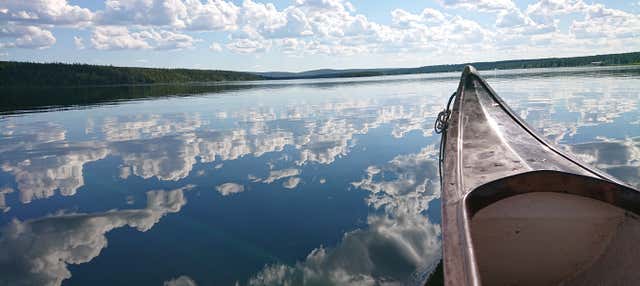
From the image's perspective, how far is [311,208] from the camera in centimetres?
800

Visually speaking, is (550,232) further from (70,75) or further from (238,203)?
(70,75)

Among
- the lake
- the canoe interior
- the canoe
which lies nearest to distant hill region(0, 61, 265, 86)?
the lake

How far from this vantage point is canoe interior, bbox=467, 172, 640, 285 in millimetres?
4059

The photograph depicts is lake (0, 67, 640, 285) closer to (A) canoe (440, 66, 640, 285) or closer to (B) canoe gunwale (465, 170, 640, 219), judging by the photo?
(A) canoe (440, 66, 640, 285)

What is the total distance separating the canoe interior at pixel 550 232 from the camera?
4059mm

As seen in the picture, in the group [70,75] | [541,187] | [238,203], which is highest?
[70,75]

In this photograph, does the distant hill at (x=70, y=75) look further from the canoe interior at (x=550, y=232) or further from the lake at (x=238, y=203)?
the canoe interior at (x=550, y=232)

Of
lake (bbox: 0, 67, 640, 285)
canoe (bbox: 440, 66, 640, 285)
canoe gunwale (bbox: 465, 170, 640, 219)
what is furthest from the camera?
lake (bbox: 0, 67, 640, 285)

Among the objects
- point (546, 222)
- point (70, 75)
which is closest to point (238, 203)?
point (546, 222)

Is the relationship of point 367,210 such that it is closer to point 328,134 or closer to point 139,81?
point 328,134

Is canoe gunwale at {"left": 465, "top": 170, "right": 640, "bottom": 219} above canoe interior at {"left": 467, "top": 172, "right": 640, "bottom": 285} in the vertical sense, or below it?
above

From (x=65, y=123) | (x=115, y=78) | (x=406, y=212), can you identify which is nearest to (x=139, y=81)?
(x=115, y=78)

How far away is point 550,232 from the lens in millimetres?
4410

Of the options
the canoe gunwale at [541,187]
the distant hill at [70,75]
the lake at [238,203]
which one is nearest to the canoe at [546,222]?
the canoe gunwale at [541,187]
